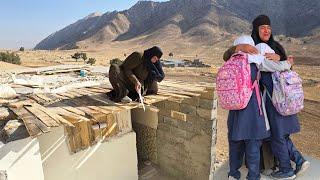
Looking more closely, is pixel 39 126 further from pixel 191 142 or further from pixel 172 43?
pixel 172 43

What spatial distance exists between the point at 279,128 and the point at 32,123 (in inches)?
106

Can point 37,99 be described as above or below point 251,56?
below

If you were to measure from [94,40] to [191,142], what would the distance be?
78.3 m

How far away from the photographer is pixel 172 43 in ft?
188

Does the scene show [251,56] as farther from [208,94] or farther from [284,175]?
[208,94]

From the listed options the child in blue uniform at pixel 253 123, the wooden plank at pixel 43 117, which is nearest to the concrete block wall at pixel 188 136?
the child in blue uniform at pixel 253 123

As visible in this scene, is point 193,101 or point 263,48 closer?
point 263,48

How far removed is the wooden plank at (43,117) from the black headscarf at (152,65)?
5.26ft

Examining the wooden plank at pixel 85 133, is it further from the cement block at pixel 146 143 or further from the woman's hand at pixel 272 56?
the woman's hand at pixel 272 56

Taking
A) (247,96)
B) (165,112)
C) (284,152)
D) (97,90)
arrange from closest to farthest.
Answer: (247,96) → (284,152) → (97,90) → (165,112)

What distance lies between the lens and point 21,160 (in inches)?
141

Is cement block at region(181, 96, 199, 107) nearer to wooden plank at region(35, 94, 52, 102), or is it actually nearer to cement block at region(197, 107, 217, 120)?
cement block at region(197, 107, 217, 120)

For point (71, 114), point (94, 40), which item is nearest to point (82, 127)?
point (71, 114)

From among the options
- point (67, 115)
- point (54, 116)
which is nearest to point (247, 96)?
point (67, 115)
